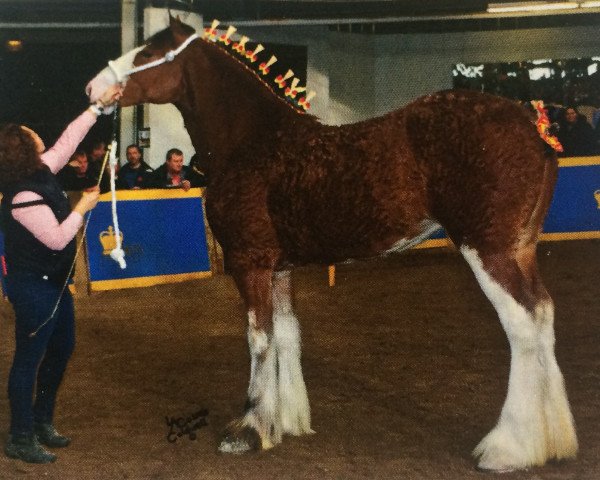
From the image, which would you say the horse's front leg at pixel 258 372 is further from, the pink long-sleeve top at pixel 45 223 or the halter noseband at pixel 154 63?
the halter noseband at pixel 154 63

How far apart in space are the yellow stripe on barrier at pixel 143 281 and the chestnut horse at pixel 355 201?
539cm

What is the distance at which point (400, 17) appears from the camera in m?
14.4

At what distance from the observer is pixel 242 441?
14.1 ft

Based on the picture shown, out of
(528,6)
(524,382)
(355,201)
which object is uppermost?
(528,6)

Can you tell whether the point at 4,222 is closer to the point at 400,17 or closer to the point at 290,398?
the point at 290,398

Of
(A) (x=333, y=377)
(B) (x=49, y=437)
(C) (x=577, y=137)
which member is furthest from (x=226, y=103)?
(C) (x=577, y=137)

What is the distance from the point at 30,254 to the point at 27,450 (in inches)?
40.1

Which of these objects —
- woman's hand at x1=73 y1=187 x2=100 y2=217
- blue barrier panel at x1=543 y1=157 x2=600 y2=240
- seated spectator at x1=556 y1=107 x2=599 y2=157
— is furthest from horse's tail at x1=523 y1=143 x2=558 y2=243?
seated spectator at x1=556 y1=107 x2=599 y2=157

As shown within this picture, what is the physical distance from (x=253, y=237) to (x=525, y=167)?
1.41m

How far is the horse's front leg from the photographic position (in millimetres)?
4277

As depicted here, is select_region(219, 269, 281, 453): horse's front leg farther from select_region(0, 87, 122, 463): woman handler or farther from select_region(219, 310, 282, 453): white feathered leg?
select_region(0, 87, 122, 463): woman handler

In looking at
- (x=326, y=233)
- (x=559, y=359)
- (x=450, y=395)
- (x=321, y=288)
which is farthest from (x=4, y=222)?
(x=321, y=288)

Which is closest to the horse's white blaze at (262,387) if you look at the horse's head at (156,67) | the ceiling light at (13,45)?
the horse's head at (156,67)

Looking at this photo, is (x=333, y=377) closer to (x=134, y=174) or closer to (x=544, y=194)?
(x=544, y=194)
